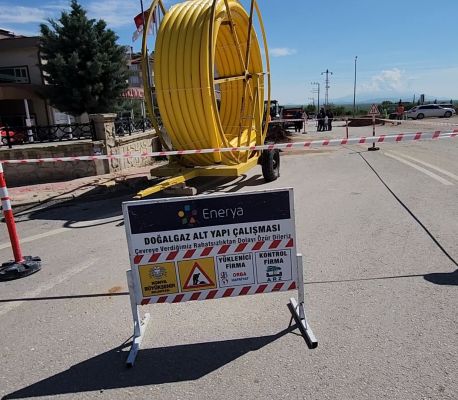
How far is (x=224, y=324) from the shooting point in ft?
12.1

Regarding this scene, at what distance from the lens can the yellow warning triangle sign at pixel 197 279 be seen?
11.4 ft

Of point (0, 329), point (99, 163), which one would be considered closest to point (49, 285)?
point (0, 329)

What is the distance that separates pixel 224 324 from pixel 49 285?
2.32 metres

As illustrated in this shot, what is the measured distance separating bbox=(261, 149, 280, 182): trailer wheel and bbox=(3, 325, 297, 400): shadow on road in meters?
6.80

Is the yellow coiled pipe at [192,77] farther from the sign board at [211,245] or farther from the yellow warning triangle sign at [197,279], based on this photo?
the yellow warning triangle sign at [197,279]

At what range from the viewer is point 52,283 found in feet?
15.8

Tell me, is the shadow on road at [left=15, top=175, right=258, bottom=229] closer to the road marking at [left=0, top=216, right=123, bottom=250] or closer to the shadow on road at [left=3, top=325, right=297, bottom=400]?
the road marking at [left=0, top=216, right=123, bottom=250]

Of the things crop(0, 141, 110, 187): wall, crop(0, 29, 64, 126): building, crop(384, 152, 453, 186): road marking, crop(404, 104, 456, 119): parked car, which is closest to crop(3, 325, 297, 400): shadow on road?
crop(384, 152, 453, 186): road marking

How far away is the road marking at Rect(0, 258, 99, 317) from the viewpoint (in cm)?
430

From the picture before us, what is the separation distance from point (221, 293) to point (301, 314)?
0.73 m

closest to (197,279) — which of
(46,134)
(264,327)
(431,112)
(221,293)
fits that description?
(221,293)

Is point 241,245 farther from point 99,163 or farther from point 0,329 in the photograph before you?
point 99,163

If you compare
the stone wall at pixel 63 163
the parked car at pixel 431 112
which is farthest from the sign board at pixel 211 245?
the parked car at pixel 431 112

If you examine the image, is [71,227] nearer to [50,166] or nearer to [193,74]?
[193,74]
